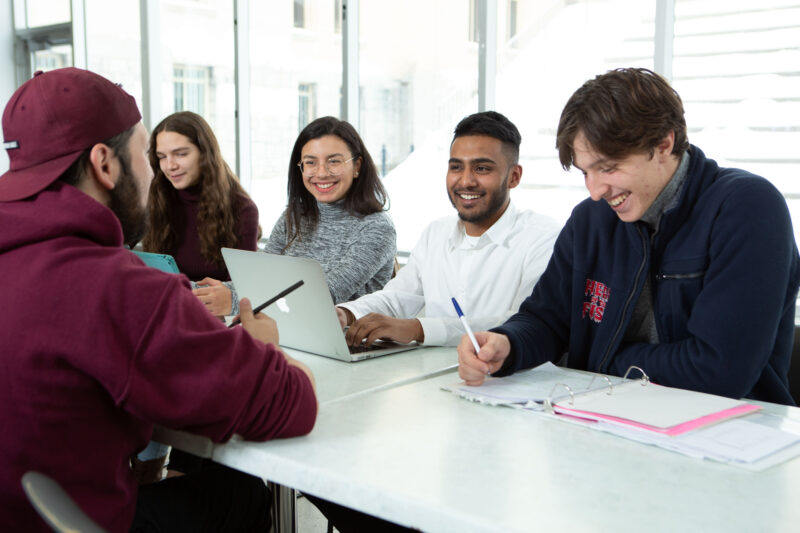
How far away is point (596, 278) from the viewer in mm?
1757

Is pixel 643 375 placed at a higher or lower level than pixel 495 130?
lower

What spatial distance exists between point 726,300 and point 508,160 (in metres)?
1.01

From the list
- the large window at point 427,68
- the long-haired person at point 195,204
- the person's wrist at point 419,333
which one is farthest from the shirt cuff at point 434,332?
the large window at point 427,68

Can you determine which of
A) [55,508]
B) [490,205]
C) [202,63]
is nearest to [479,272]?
[490,205]

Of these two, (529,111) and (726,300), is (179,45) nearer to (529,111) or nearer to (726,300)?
(529,111)

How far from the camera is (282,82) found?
539cm

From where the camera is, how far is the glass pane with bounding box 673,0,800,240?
3.31 metres

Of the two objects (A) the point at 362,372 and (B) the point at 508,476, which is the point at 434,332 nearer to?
(A) the point at 362,372

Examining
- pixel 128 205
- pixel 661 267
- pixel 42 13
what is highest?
pixel 42 13

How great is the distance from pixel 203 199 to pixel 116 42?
3.56 m

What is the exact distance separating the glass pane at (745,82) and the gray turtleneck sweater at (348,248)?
1550 millimetres

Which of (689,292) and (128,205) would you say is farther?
(689,292)

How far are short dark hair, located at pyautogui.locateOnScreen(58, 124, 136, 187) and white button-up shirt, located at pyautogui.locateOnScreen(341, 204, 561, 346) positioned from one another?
0.98m

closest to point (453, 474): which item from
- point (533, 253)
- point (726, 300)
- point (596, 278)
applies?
point (726, 300)
